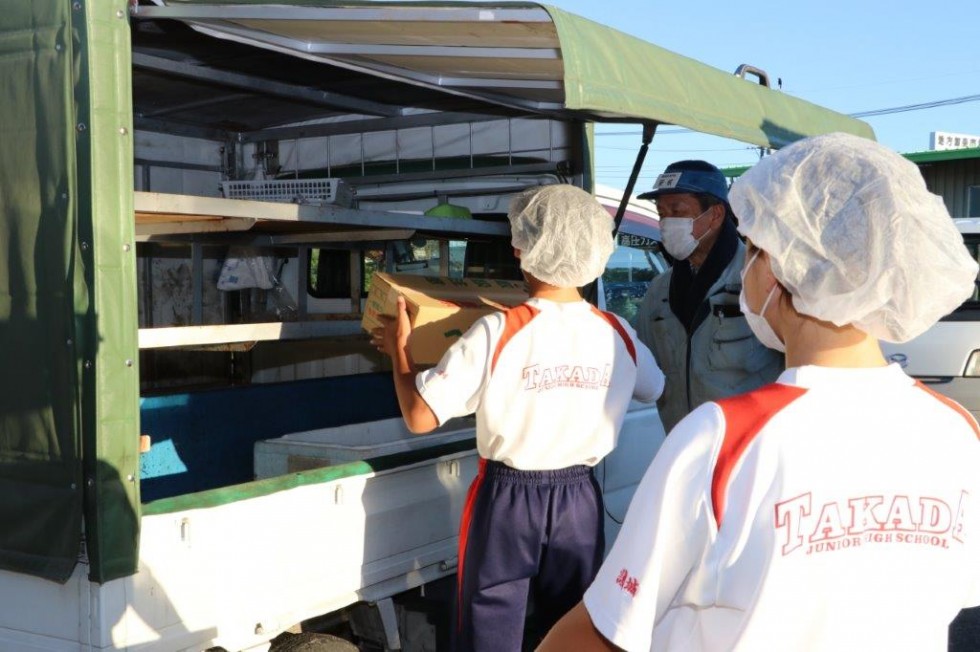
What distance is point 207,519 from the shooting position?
2811 millimetres

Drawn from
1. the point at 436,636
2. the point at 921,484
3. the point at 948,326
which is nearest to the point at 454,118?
Answer: the point at 436,636

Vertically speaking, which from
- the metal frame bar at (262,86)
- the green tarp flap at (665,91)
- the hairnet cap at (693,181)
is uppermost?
the metal frame bar at (262,86)

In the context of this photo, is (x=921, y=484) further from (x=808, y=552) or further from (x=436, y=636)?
(x=436, y=636)

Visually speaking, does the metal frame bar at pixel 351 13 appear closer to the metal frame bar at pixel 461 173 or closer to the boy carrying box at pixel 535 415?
the boy carrying box at pixel 535 415

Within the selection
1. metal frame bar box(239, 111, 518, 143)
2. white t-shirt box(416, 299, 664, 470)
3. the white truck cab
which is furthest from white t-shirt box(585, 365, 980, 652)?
the white truck cab

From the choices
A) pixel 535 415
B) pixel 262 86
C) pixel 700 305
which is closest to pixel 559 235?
pixel 535 415

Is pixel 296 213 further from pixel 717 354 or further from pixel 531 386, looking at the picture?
pixel 717 354

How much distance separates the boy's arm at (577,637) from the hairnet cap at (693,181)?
2.62m

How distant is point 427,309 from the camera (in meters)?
3.52

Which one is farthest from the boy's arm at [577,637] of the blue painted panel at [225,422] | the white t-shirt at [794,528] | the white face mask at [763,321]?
the blue painted panel at [225,422]

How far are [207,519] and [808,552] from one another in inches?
72.4

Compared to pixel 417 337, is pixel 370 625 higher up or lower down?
lower down

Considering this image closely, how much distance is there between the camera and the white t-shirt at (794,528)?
1.43 metres

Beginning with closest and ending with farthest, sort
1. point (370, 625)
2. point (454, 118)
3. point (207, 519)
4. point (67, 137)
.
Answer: point (67, 137) → point (207, 519) → point (370, 625) → point (454, 118)
